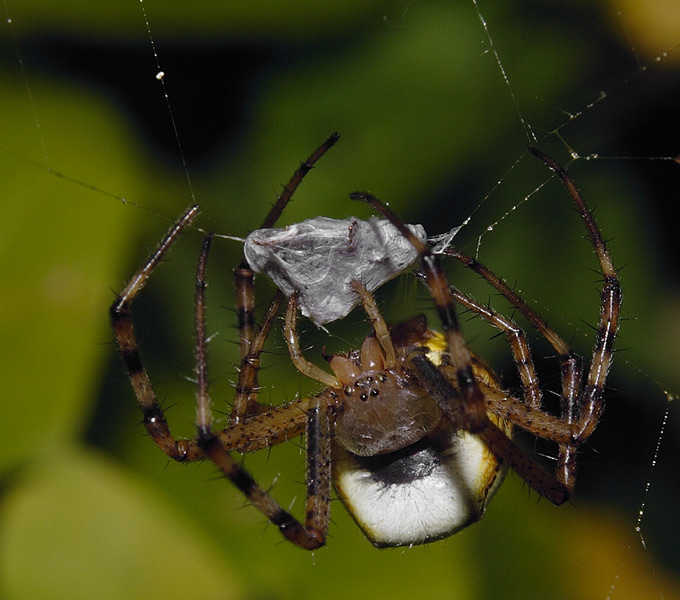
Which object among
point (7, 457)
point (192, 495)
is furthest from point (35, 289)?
point (192, 495)

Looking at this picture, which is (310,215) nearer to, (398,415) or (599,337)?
(398,415)

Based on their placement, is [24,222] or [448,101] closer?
[24,222]

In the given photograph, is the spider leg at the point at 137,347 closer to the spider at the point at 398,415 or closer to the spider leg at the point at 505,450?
the spider at the point at 398,415

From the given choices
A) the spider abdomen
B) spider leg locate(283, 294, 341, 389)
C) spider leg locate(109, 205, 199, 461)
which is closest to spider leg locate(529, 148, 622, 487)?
the spider abdomen

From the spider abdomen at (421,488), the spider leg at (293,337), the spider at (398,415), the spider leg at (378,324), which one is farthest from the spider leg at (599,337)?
the spider leg at (293,337)

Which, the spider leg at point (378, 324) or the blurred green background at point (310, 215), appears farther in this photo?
the blurred green background at point (310, 215)

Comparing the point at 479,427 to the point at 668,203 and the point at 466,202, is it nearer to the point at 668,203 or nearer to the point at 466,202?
the point at 466,202

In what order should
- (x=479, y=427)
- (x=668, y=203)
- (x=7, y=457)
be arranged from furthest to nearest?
(x=668, y=203) → (x=7, y=457) → (x=479, y=427)
